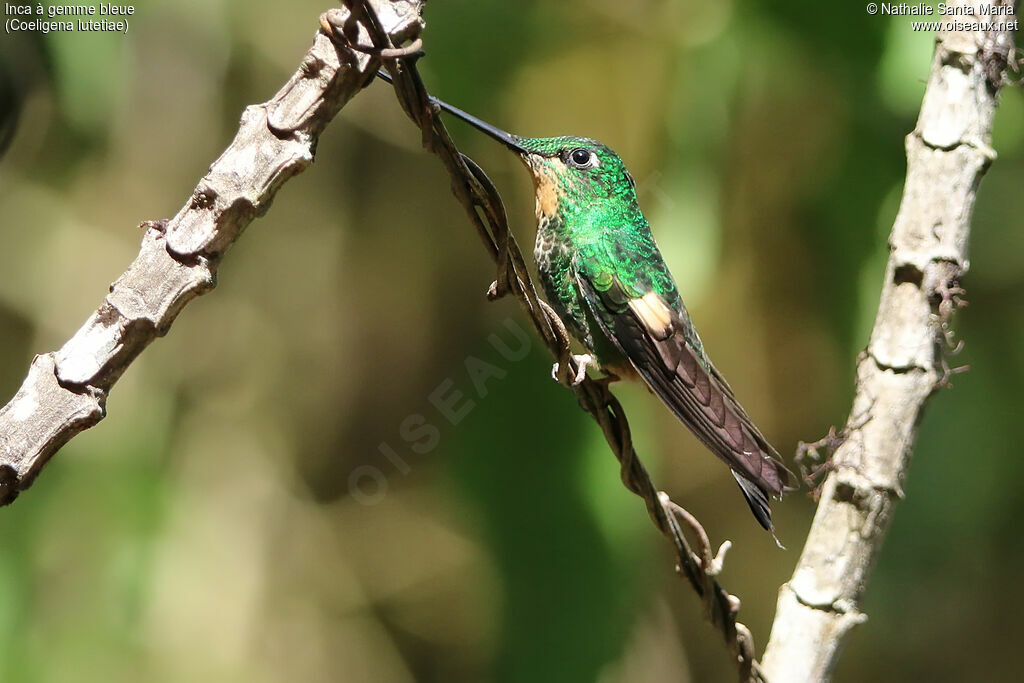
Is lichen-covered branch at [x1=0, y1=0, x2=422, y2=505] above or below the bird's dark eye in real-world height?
below

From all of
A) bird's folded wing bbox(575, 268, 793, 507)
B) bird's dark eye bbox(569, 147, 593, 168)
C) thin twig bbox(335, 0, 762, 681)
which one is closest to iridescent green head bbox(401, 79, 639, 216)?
bird's dark eye bbox(569, 147, 593, 168)

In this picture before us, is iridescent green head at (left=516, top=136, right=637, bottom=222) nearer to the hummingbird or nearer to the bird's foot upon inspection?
the hummingbird

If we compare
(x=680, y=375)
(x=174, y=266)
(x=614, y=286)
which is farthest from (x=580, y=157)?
(x=174, y=266)

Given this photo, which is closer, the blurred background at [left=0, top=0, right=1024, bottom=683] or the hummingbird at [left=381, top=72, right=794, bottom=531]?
the hummingbird at [left=381, top=72, right=794, bottom=531]

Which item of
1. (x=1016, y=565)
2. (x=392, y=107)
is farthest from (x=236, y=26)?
(x=1016, y=565)

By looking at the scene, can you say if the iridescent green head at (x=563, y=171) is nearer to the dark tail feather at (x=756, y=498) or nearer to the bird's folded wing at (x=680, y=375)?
the bird's folded wing at (x=680, y=375)

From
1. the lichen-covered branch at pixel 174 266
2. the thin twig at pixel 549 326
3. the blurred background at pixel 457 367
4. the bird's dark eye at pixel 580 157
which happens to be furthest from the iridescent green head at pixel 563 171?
the lichen-covered branch at pixel 174 266

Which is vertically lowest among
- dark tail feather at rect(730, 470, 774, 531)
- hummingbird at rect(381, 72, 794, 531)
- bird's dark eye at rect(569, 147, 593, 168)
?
dark tail feather at rect(730, 470, 774, 531)
